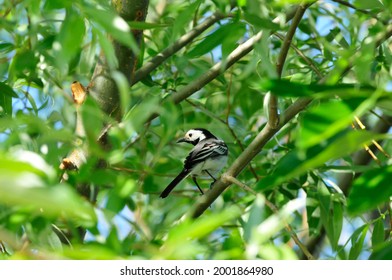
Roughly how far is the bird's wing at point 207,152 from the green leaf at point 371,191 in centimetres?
210

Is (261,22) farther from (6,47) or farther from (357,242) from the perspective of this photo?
(6,47)

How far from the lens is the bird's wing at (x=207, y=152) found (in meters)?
3.43

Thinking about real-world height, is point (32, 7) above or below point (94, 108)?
above

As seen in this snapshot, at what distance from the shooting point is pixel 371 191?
50.2 inches

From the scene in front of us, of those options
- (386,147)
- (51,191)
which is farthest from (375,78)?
(51,191)

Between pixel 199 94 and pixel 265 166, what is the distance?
775 millimetres

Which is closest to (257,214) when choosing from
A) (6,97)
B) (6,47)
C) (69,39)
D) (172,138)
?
(69,39)

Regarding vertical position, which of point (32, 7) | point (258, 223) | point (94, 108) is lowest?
point (258, 223)

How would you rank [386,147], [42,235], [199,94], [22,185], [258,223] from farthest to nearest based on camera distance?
1. [199,94]
2. [386,147]
3. [42,235]
4. [258,223]
5. [22,185]

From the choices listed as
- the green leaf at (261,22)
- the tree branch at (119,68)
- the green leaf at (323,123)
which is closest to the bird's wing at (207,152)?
the tree branch at (119,68)

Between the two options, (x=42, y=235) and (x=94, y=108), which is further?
(x=42, y=235)

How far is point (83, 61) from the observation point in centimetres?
324

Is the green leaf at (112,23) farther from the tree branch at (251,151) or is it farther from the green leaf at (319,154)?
the tree branch at (251,151)

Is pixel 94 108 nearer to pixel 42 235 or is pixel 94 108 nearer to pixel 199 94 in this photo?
pixel 42 235
